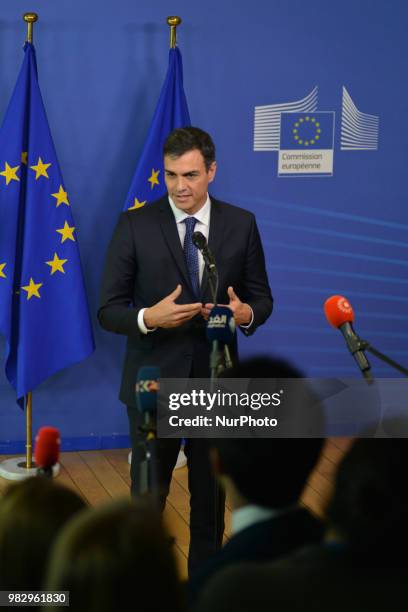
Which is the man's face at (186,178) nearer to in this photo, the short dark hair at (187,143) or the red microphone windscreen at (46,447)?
the short dark hair at (187,143)

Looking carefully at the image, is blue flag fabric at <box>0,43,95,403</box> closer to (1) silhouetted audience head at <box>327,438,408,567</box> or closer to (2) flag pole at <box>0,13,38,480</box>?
(2) flag pole at <box>0,13,38,480</box>

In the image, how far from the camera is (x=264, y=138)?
5.55 m

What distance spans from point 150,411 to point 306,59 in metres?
3.70

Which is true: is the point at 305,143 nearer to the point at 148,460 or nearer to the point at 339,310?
the point at 339,310

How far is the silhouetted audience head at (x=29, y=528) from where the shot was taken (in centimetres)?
144

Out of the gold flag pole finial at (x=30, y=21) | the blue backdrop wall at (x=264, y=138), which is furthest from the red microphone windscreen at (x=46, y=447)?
the blue backdrop wall at (x=264, y=138)

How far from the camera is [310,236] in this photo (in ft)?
18.7

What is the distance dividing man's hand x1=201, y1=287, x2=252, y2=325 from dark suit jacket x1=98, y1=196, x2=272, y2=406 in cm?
9

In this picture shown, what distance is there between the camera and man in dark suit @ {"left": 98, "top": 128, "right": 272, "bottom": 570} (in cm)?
359

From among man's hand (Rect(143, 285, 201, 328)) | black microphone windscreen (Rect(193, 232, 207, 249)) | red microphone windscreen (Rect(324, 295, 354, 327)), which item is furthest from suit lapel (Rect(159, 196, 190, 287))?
red microphone windscreen (Rect(324, 295, 354, 327))

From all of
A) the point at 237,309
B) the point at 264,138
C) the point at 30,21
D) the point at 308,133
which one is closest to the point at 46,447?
the point at 237,309

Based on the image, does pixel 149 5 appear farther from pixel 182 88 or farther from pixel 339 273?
pixel 339 273

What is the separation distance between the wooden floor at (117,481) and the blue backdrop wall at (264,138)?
0.17 metres

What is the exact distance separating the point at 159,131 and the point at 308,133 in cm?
97
